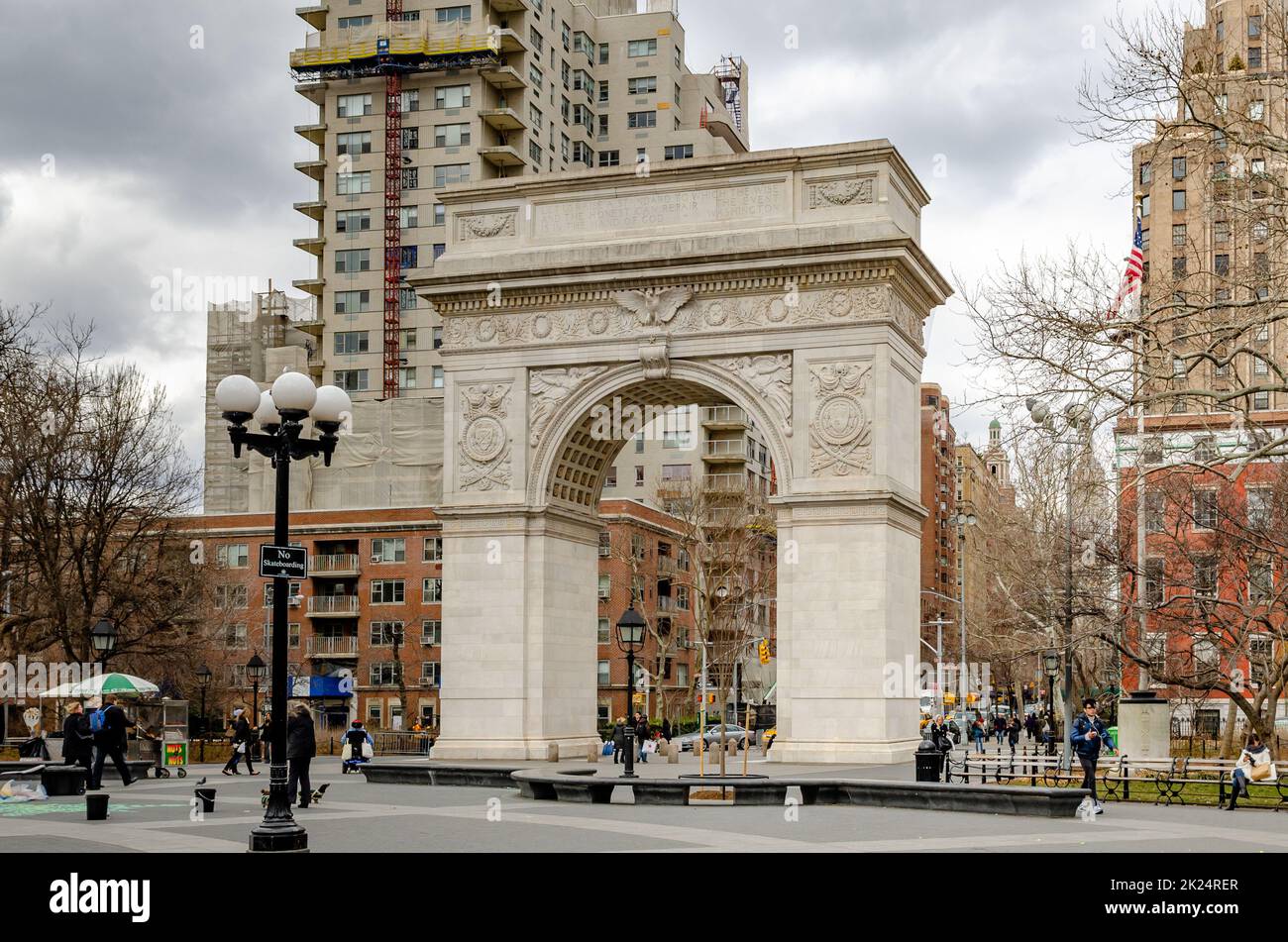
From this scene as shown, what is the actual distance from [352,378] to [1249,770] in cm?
6880

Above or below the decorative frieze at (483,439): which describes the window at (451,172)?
above

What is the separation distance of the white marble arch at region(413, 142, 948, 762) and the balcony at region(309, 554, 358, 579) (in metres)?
37.9

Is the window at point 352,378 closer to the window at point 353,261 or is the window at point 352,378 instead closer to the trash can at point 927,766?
the window at point 353,261

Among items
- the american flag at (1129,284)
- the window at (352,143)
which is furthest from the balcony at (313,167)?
the american flag at (1129,284)

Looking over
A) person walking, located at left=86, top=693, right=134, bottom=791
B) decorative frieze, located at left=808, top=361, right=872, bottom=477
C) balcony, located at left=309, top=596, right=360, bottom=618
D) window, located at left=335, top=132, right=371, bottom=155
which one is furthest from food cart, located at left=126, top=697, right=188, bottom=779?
window, located at left=335, top=132, right=371, bottom=155

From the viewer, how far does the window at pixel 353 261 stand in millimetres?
87938

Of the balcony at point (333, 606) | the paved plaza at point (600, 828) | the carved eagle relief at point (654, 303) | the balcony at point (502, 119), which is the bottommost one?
the paved plaza at point (600, 828)

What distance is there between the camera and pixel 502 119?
87125 millimetres

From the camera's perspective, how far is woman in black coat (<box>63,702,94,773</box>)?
29000 millimetres

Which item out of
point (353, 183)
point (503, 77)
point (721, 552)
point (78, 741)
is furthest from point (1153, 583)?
point (353, 183)

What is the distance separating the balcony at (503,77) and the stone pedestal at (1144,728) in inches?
2456

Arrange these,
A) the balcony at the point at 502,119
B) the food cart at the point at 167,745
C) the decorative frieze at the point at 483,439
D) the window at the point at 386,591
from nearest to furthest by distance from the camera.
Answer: the food cart at the point at 167,745, the decorative frieze at the point at 483,439, the window at the point at 386,591, the balcony at the point at 502,119

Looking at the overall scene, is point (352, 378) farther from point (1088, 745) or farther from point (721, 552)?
point (1088, 745)
